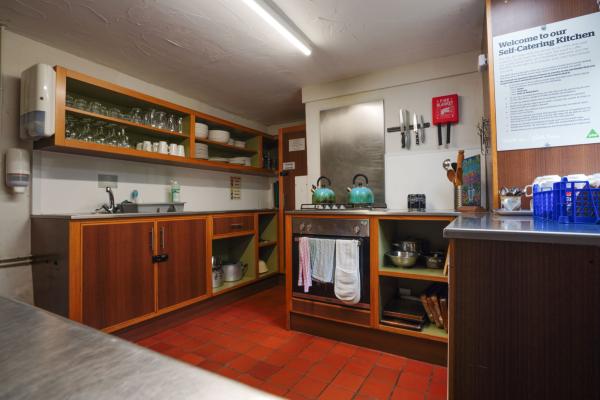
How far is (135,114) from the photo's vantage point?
2676mm

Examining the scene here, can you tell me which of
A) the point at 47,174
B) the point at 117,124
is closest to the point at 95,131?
the point at 117,124

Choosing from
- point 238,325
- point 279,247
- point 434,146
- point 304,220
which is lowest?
point 238,325

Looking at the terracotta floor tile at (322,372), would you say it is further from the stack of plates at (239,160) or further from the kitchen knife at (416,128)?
the stack of plates at (239,160)

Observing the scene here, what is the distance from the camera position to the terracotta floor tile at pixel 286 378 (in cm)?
167

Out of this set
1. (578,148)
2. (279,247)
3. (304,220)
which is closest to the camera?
(578,148)

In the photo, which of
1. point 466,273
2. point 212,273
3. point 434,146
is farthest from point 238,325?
point 434,146

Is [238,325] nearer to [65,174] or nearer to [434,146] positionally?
[65,174]

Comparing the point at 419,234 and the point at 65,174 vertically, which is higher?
the point at 65,174

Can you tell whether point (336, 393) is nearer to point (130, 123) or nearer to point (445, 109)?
point (445, 109)

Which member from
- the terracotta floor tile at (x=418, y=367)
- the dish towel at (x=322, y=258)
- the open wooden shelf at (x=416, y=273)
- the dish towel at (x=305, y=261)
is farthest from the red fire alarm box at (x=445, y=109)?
the terracotta floor tile at (x=418, y=367)

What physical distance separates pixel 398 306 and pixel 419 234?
2.28ft

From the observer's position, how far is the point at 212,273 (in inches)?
115

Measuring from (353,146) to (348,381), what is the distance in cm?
213

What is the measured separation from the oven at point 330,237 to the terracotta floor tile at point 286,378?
580 millimetres
